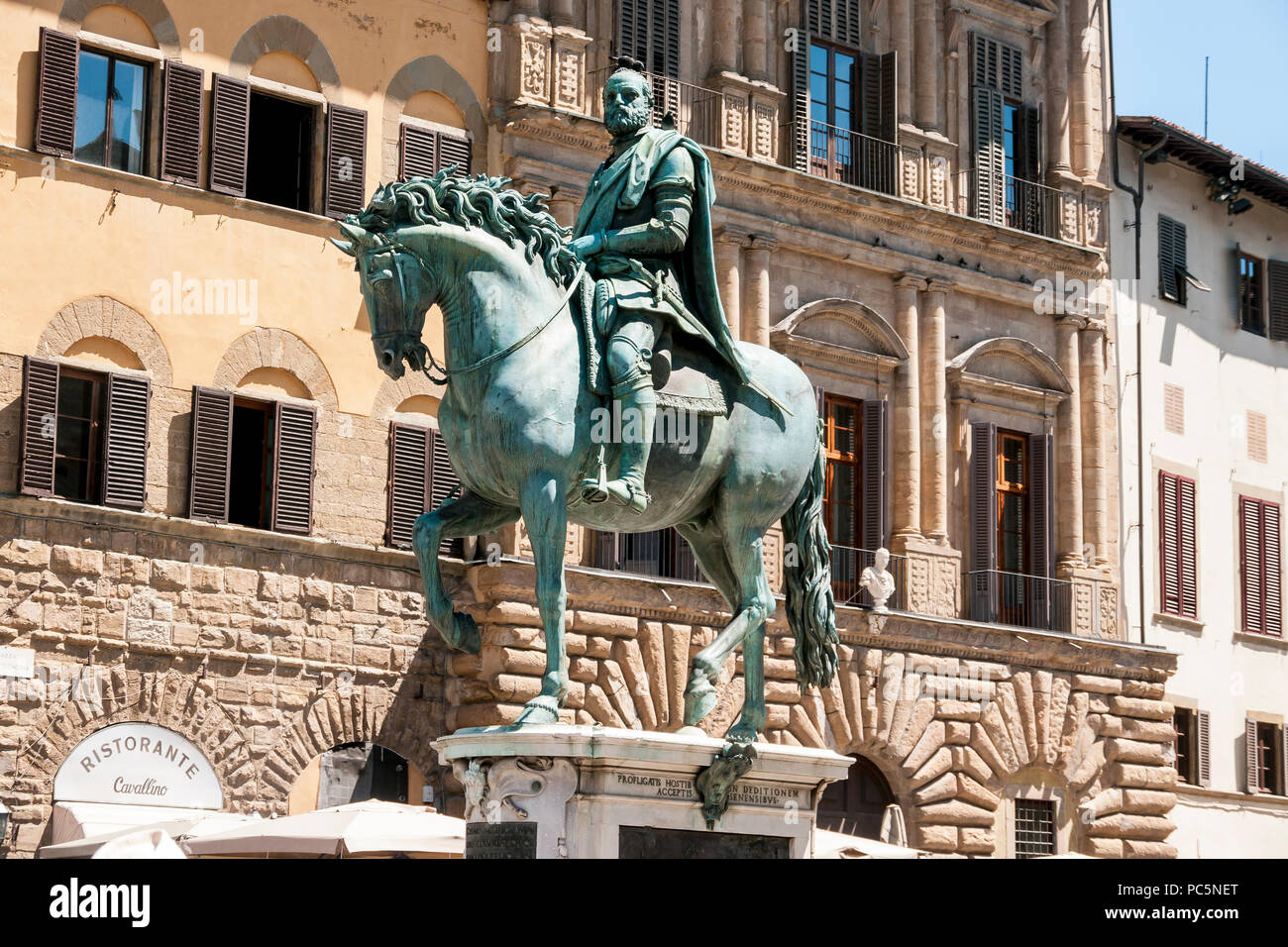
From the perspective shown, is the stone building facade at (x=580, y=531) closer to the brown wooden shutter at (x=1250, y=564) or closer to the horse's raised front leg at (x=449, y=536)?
the brown wooden shutter at (x=1250, y=564)

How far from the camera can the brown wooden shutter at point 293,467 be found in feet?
71.2

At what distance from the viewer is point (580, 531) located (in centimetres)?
2361

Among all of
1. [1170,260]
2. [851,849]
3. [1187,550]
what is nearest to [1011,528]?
[1187,550]

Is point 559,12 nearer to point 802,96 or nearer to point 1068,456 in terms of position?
point 802,96

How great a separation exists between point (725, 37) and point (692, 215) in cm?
1565

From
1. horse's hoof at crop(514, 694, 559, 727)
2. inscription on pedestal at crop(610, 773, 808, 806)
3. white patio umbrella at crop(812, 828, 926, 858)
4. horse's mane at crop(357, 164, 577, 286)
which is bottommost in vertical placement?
white patio umbrella at crop(812, 828, 926, 858)

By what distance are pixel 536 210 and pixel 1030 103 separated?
790 inches

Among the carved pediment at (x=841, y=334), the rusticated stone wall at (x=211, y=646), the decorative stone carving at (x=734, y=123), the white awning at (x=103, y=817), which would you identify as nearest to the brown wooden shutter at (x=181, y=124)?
the rusticated stone wall at (x=211, y=646)

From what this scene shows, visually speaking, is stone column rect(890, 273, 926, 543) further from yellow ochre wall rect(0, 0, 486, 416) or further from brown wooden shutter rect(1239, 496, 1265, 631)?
brown wooden shutter rect(1239, 496, 1265, 631)

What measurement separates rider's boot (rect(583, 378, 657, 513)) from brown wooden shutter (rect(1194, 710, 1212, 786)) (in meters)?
20.9

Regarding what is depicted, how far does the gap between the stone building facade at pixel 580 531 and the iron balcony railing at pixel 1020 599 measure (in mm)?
65

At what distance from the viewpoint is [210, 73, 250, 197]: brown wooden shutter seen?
71.4 ft

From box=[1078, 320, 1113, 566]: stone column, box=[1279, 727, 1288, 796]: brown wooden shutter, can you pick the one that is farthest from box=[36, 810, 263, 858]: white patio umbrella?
box=[1279, 727, 1288, 796]: brown wooden shutter
